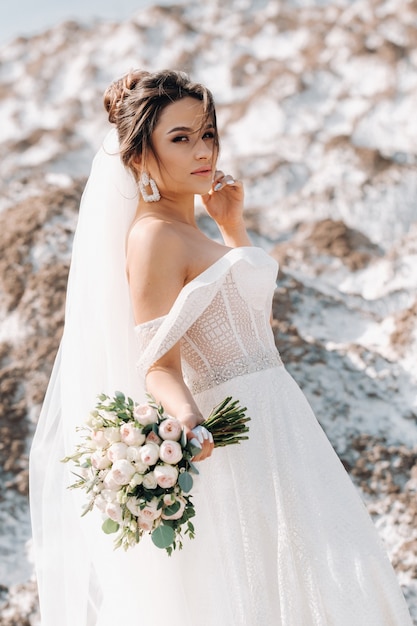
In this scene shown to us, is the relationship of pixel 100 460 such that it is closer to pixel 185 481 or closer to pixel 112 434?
pixel 112 434

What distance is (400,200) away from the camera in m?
11.2

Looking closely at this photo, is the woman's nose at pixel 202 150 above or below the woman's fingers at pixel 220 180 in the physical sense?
below

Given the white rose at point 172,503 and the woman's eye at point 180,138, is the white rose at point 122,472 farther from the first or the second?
the woman's eye at point 180,138

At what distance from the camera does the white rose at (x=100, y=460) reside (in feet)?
7.52

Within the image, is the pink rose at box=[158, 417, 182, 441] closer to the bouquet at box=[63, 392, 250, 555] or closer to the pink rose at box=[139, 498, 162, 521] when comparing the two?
the bouquet at box=[63, 392, 250, 555]

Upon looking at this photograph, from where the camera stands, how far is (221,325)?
260cm

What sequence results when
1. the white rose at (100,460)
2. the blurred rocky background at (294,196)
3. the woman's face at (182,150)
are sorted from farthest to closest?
the blurred rocky background at (294,196) → the woman's face at (182,150) → the white rose at (100,460)

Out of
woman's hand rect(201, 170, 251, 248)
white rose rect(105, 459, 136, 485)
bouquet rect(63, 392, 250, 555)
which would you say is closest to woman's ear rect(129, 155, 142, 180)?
woman's hand rect(201, 170, 251, 248)

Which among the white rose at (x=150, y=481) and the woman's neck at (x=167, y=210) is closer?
the white rose at (x=150, y=481)

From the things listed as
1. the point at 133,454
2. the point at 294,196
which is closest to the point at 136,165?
the point at 133,454

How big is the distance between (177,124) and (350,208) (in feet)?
29.8

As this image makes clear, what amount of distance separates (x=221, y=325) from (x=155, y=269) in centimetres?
28

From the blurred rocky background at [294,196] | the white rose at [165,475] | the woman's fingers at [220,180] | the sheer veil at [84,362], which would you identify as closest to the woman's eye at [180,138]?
the sheer veil at [84,362]

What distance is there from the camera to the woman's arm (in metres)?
2.46
